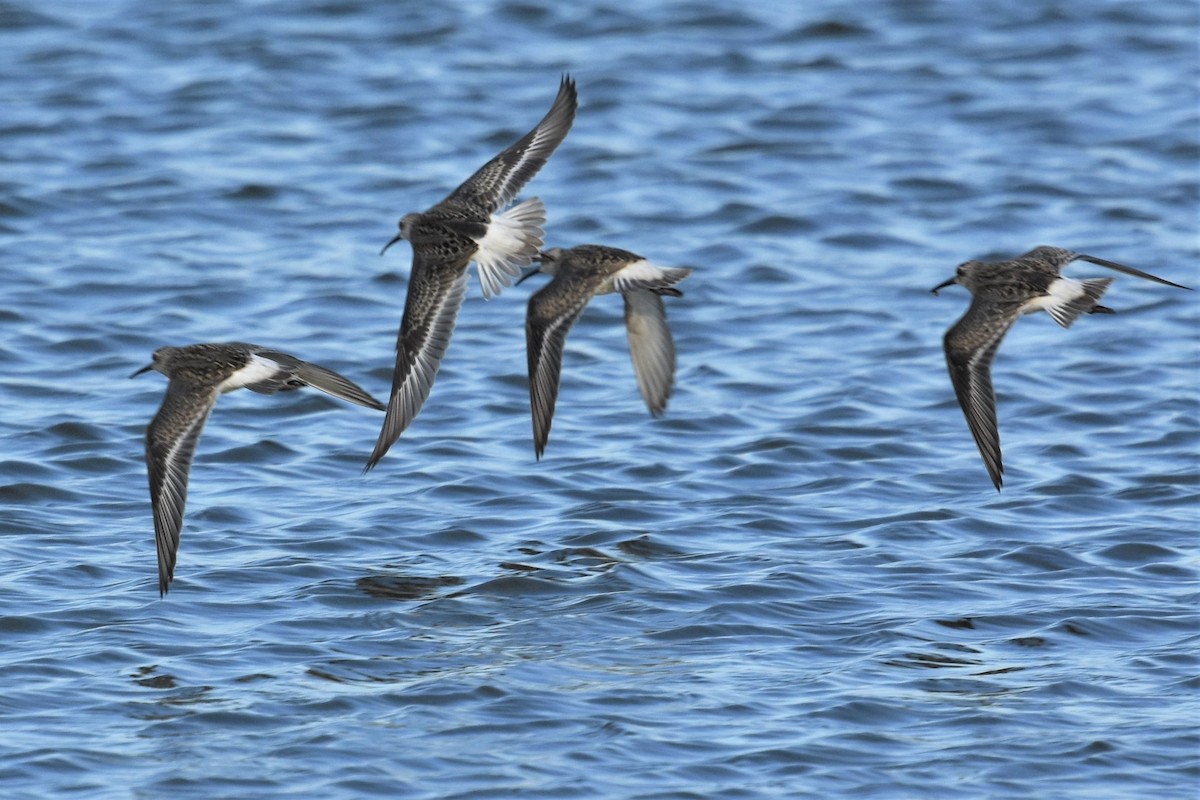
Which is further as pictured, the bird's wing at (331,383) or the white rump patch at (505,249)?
the white rump patch at (505,249)

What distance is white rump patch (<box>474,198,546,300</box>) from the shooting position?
831 cm

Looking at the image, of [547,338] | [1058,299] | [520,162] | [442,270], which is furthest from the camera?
[520,162]

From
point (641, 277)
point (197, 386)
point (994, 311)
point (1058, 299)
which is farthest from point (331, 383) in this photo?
point (1058, 299)

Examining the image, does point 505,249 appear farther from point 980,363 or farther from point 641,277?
point 980,363

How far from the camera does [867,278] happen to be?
40.5ft

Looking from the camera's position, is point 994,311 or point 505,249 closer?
point 994,311

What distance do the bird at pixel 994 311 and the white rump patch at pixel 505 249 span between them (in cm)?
187

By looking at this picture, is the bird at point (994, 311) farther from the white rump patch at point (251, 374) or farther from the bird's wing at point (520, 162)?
the white rump patch at point (251, 374)

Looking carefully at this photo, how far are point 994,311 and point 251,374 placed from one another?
3138 mm

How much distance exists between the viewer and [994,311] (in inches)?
315

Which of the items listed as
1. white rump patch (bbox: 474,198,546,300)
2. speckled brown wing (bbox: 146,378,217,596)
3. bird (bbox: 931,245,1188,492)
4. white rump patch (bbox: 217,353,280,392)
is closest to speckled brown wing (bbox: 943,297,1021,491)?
bird (bbox: 931,245,1188,492)

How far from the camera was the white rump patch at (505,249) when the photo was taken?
8312 millimetres

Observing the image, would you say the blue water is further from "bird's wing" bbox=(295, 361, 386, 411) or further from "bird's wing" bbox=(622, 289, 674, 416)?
"bird's wing" bbox=(295, 361, 386, 411)

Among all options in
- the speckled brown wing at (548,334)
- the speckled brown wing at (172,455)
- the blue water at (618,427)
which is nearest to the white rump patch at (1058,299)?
the blue water at (618,427)
